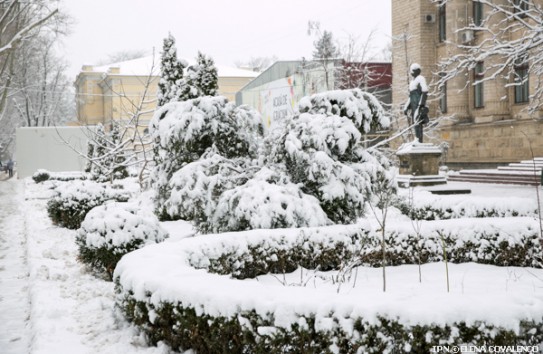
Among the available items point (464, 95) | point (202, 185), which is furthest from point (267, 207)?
point (464, 95)

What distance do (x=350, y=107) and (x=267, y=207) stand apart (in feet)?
7.72

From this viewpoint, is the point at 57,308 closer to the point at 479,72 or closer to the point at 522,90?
the point at 522,90

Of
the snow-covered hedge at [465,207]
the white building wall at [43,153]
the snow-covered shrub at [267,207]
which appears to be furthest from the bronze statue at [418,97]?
the white building wall at [43,153]

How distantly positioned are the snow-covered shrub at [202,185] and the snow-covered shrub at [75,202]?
423 centimetres

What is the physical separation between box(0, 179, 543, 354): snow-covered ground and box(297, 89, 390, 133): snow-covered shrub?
2.66 m

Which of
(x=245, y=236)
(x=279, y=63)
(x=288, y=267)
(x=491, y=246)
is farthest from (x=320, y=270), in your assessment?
(x=279, y=63)

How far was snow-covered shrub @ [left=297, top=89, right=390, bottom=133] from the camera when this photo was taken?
913 cm

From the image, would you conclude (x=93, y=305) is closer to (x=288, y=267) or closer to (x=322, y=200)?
(x=288, y=267)

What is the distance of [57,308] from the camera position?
586 centimetres

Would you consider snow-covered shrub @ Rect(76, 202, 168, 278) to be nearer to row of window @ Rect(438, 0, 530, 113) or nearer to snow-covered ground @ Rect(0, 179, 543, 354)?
snow-covered ground @ Rect(0, 179, 543, 354)

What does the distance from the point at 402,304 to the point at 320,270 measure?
13.4 feet

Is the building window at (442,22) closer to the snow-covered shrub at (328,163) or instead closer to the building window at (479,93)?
A: the building window at (479,93)

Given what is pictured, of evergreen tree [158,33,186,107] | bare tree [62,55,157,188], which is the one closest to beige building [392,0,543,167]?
evergreen tree [158,33,186,107]

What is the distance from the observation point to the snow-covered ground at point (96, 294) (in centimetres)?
377
